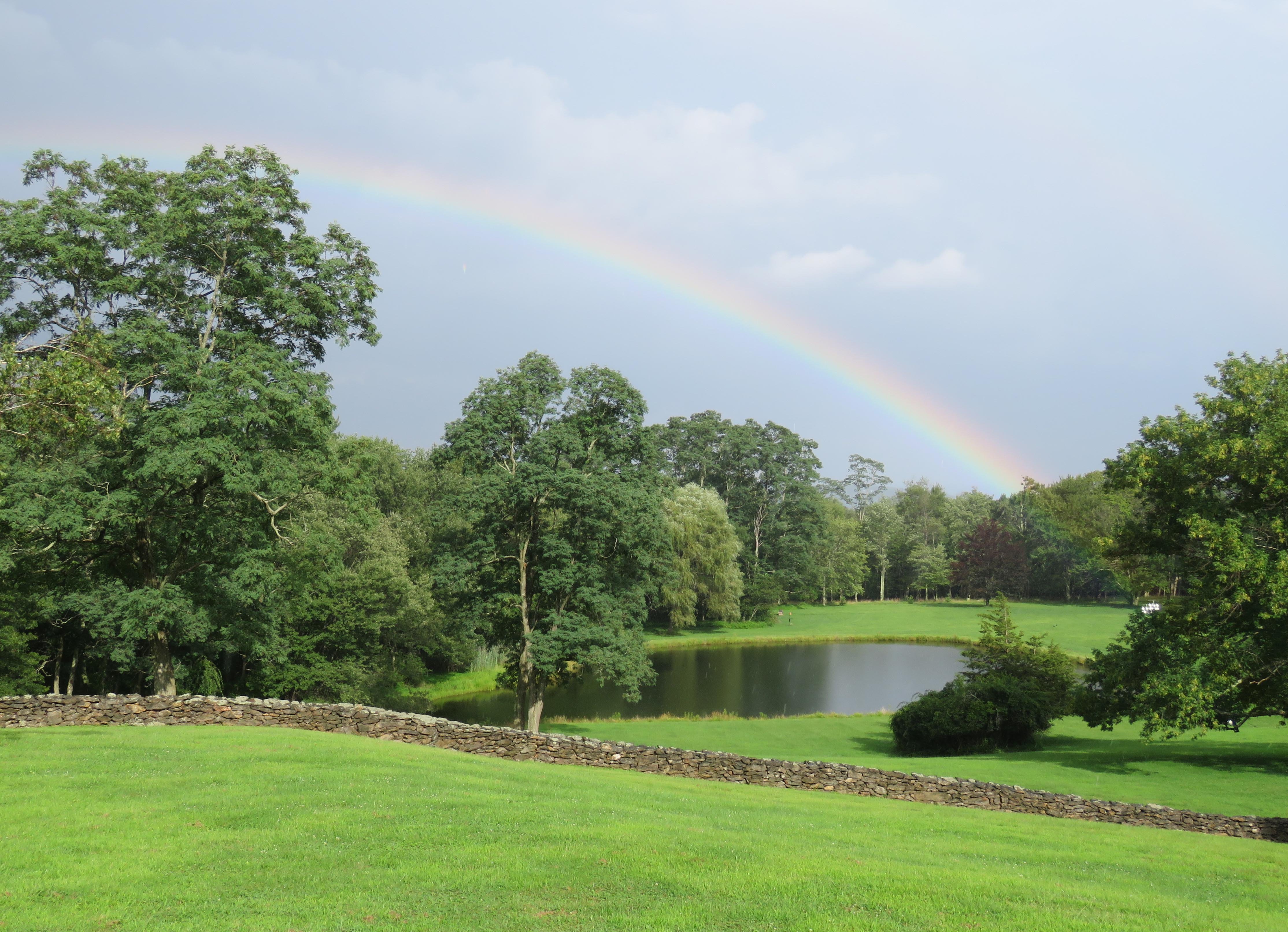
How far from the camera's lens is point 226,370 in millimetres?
19938

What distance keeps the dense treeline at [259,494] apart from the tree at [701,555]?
22.0 metres

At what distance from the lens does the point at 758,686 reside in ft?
151

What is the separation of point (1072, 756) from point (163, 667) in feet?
83.9

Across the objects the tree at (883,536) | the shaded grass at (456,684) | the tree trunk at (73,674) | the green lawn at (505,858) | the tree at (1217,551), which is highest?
the tree at (883,536)

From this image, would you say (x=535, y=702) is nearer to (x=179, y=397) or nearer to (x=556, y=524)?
(x=556, y=524)

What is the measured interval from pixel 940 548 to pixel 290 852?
9812cm

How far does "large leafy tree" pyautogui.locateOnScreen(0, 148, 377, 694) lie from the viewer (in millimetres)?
19141

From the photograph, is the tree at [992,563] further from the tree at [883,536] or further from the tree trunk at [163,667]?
the tree trunk at [163,667]

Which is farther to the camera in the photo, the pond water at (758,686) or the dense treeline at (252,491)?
the pond water at (758,686)

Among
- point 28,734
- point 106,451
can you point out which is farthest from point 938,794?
point 106,451

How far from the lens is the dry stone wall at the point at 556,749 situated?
1648 centimetres

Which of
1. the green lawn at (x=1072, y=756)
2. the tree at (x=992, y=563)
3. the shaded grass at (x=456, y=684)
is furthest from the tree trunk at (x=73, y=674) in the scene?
the tree at (x=992, y=563)

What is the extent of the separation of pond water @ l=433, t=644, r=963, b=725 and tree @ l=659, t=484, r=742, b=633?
12.8ft

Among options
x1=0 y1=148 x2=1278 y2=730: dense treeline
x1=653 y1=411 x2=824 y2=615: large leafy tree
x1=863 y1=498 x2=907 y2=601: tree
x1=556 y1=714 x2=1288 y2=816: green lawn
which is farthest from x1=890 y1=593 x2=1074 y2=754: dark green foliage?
x1=863 y1=498 x2=907 y2=601: tree
